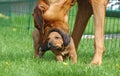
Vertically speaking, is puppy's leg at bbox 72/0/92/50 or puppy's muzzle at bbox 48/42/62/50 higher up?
puppy's leg at bbox 72/0/92/50

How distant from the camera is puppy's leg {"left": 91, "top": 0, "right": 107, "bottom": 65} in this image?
584 cm

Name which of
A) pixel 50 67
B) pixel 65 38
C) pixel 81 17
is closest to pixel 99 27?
pixel 65 38

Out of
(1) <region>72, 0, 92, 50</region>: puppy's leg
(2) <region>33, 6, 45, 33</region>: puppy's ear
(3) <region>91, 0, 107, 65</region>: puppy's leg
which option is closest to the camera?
(2) <region>33, 6, 45, 33</region>: puppy's ear

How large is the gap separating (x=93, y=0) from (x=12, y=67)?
4.59ft

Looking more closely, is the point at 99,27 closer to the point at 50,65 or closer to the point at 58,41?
the point at 58,41

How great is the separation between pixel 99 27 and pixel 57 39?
0.66 meters

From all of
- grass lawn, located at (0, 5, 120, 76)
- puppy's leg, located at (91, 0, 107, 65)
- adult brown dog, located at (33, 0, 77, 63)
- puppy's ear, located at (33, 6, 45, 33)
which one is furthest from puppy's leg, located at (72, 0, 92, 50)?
puppy's ear, located at (33, 6, 45, 33)

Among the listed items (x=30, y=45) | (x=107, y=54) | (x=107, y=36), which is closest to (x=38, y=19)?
(x=107, y=54)

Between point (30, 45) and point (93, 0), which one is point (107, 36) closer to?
point (30, 45)

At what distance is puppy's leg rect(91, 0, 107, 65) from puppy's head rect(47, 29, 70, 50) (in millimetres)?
465

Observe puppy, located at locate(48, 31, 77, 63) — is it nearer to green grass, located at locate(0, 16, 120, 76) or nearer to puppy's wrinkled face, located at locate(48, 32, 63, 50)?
puppy's wrinkled face, located at locate(48, 32, 63, 50)

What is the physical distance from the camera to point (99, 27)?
5883mm

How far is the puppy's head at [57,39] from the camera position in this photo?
18.1 feet

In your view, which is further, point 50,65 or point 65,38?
point 65,38
